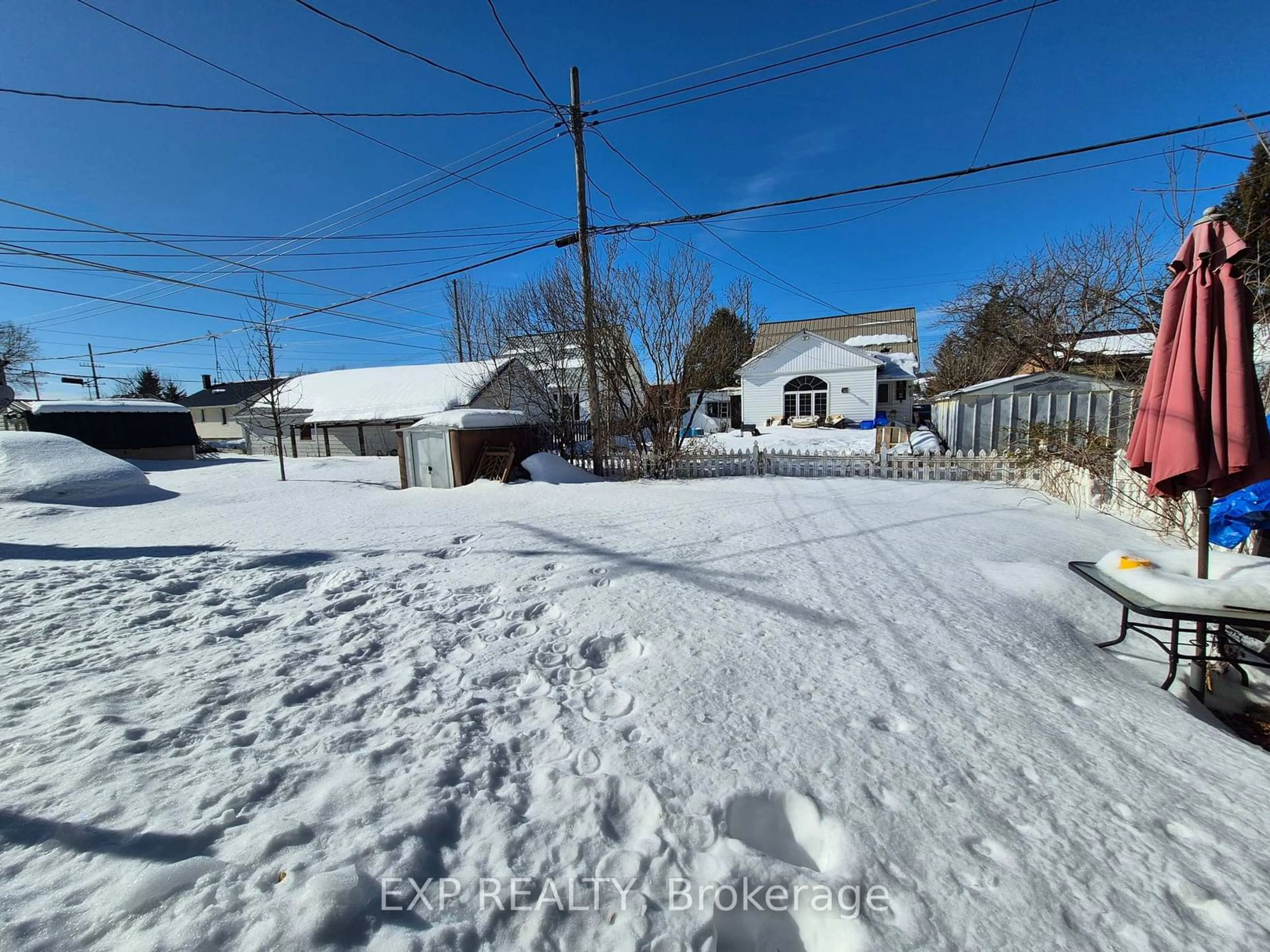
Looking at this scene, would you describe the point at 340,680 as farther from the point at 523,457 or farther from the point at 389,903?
the point at 523,457

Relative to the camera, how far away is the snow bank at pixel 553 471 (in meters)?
11.6

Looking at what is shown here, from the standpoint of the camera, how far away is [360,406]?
85.3 ft

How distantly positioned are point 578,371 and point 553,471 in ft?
10.3

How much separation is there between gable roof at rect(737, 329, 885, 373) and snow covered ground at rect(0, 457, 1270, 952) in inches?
902

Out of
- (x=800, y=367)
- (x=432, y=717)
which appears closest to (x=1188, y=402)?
(x=432, y=717)

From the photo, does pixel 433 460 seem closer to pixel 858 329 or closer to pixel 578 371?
pixel 578 371

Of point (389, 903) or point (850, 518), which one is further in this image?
point (850, 518)

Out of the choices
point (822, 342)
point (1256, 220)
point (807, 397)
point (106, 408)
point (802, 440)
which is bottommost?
point (802, 440)

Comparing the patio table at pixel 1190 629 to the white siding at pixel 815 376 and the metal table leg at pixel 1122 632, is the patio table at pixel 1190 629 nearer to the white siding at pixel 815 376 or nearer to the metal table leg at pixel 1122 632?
the metal table leg at pixel 1122 632

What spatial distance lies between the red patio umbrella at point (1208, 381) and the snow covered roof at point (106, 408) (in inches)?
1252

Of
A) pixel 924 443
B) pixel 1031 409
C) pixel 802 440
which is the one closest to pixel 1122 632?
pixel 1031 409

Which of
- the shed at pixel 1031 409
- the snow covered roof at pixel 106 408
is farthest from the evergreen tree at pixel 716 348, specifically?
the snow covered roof at pixel 106 408

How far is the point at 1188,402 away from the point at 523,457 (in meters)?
11.5

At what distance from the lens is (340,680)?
2916mm
